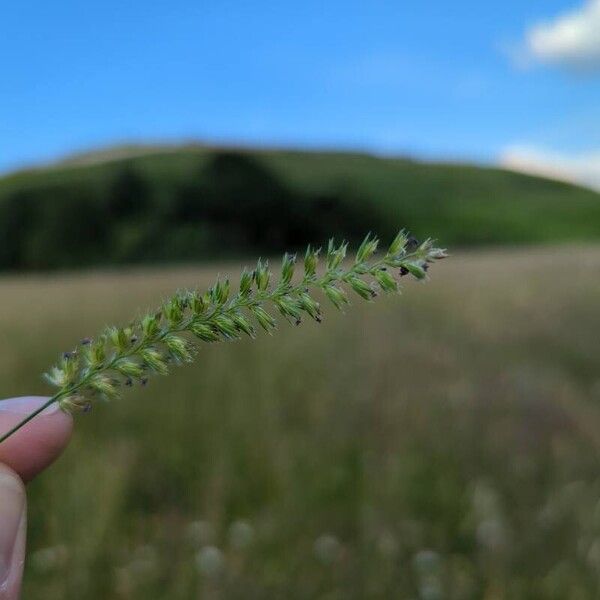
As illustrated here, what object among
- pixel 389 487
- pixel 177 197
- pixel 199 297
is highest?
pixel 199 297

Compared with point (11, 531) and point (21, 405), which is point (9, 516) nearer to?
point (11, 531)

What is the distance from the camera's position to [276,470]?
359 centimetres

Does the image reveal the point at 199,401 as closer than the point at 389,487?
No

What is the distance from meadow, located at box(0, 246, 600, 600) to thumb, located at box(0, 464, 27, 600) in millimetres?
1795

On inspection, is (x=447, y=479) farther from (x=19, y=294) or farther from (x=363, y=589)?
(x=19, y=294)

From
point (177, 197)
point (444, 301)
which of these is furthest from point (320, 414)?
point (177, 197)

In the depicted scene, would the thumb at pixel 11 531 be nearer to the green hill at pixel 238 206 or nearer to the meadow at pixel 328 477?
the meadow at pixel 328 477

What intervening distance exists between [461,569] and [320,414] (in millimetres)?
1281

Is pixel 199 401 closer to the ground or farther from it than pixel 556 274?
closer to the ground

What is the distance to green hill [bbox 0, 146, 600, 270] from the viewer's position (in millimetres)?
31906

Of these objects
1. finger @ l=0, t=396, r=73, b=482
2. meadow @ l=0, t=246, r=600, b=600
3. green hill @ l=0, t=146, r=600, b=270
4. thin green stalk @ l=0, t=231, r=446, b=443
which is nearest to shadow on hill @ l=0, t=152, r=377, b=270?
green hill @ l=0, t=146, r=600, b=270

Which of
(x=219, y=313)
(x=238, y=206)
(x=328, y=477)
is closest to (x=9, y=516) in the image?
(x=219, y=313)

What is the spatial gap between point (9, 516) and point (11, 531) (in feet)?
0.13

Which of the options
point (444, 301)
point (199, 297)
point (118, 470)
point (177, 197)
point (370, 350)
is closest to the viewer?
point (199, 297)
